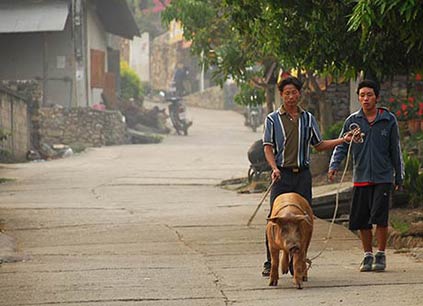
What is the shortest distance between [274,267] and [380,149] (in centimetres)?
166

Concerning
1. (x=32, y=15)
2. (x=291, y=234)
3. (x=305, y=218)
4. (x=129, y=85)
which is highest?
(x=32, y=15)

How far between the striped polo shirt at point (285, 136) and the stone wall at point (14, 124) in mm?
17224

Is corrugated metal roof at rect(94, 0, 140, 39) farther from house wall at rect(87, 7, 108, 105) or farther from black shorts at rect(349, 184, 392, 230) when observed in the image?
black shorts at rect(349, 184, 392, 230)

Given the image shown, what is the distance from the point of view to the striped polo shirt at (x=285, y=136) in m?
9.31

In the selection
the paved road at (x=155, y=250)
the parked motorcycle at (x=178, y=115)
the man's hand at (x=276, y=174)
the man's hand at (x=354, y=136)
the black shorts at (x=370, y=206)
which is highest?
the man's hand at (x=354, y=136)

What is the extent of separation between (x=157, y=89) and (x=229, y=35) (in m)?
35.3

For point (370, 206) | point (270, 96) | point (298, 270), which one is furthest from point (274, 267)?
point (270, 96)

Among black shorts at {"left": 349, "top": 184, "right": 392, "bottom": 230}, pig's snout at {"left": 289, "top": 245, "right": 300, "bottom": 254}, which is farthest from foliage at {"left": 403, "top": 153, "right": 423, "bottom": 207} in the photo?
pig's snout at {"left": 289, "top": 245, "right": 300, "bottom": 254}

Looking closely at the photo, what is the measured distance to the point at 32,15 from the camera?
3403 cm

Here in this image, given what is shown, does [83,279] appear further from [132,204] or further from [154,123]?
[154,123]

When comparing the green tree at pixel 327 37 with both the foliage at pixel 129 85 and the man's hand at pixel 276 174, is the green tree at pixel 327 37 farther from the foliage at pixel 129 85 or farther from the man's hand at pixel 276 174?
the foliage at pixel 129 85

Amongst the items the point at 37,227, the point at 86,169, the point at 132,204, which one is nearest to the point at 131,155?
the point at 86,169

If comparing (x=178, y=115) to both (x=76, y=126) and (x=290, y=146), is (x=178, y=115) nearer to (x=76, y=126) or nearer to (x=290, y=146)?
(x=76, y=126)

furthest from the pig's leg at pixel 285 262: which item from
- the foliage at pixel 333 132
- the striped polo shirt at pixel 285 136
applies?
the foliage at pixel 333 132
